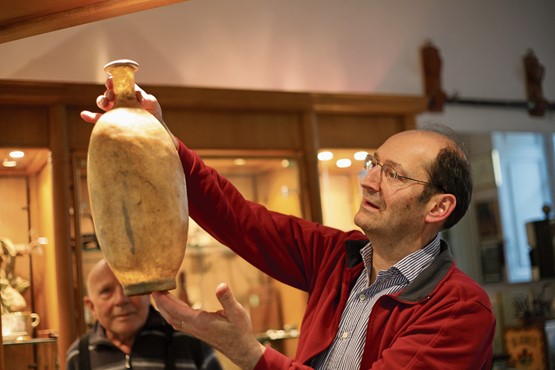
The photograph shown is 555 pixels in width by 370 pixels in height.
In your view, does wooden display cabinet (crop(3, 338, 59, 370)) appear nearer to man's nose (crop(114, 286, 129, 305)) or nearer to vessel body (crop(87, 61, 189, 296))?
man's nose (crop(114, 286, 129, 305))

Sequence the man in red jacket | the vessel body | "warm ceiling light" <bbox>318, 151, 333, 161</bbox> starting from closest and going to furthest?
the vessel body → the man in red jacket → "warm ceiling light" <bbox>318, 151, 333, 161</bbox>

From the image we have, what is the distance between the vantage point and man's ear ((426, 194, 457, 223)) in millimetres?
2229

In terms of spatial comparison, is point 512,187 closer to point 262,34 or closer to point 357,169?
point 357,169

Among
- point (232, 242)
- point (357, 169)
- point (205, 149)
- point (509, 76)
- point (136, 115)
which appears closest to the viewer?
point (136, 115)

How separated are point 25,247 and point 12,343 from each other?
1.39ft

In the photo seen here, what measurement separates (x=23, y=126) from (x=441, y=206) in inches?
88.3

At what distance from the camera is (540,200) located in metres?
5.91

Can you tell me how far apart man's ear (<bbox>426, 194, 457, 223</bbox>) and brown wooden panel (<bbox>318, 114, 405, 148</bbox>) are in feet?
7.68

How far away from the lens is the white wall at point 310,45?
13.9 ft

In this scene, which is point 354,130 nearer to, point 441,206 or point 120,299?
point 120,299

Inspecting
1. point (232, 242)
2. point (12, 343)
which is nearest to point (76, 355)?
point (12, 343)

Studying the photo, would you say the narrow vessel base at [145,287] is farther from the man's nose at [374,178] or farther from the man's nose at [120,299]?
the man's nose at [120,299]

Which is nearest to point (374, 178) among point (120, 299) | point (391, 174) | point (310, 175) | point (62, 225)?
point (391, 174)

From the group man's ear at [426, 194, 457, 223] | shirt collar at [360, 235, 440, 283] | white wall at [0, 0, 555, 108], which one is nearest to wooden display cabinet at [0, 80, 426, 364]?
white wall at [0, 0, 555, 108]
